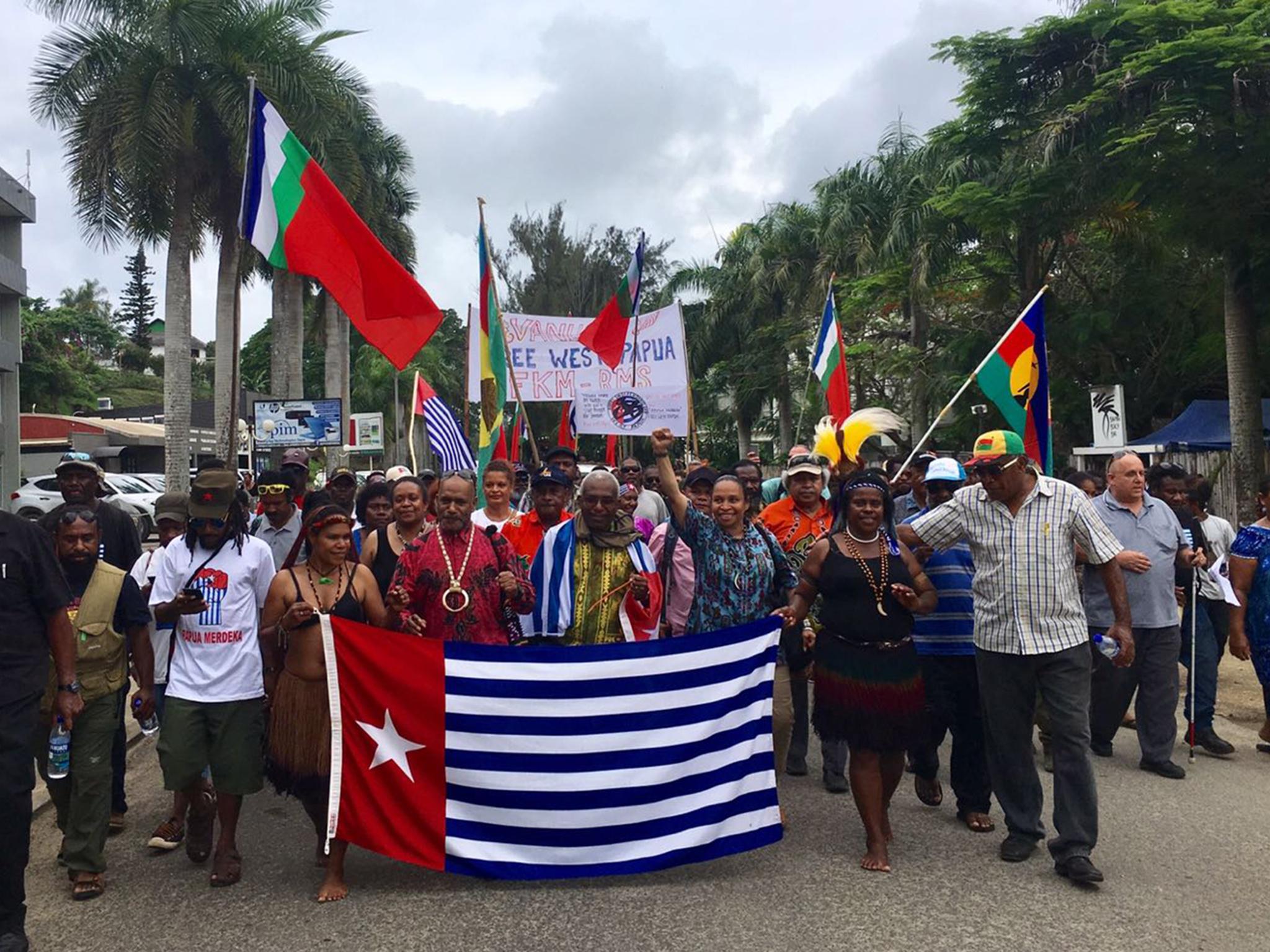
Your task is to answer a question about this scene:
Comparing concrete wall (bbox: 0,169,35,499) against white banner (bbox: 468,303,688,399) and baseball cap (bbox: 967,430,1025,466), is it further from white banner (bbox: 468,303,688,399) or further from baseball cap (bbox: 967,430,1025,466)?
baseball cap (bbox: 967,430,1025,466)

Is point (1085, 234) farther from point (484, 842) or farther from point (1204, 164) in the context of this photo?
point (484, 842)

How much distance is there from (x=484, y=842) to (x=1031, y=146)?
52.7 feet

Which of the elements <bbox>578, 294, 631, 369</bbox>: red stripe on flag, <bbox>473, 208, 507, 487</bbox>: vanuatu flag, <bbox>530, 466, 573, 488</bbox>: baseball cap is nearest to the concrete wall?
<bbox>578, 294, 631, 369</bbox>: red stripe on flag

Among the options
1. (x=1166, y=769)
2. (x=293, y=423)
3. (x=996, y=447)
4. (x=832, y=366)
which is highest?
(x=832, y=366)

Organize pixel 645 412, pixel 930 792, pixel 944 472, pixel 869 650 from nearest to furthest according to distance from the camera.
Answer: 1. pixel 869 650
2. pixel 930 792
3. pixel 944 472
4. pixel 645 412

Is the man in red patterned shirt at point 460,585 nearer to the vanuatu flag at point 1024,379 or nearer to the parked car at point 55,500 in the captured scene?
the vanuatu flag at point 1024,379

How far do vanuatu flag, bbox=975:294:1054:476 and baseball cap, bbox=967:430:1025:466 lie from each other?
391cm

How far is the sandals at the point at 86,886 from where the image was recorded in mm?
4469

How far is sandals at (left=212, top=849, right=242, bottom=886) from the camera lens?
456 cm

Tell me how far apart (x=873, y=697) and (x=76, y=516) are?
3.62m

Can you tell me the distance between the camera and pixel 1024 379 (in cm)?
878

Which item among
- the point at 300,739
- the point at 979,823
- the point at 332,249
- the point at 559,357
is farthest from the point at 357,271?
the point at 559,357

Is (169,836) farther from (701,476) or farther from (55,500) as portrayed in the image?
(55,500)

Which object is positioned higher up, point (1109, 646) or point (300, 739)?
point (1109, 646)
